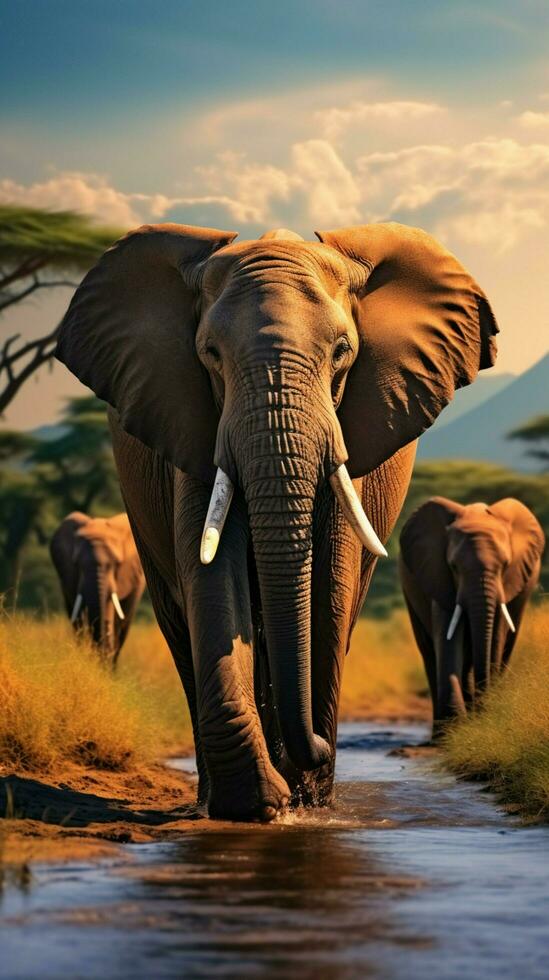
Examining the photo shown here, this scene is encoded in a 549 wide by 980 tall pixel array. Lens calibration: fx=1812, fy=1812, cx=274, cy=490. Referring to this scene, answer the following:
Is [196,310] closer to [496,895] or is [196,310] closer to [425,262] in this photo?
[425,262]

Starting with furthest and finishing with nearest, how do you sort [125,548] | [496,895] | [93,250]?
1. [93,250]
2. [125,548]
3. [496,895]

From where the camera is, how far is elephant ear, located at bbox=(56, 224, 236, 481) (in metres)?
7.57

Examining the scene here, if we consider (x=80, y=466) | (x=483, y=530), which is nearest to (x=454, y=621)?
(x=483, y=530)

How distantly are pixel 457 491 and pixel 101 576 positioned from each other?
85.9 ft

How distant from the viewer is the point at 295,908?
4934 millimetres

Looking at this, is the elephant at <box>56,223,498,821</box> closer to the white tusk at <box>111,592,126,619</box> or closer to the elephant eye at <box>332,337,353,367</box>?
the elephant eye at <box>332,337,353,367</box>

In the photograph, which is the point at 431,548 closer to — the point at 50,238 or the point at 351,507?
the point at 351,507

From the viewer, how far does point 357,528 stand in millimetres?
7172

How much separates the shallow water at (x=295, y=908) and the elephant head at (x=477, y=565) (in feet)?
22.8

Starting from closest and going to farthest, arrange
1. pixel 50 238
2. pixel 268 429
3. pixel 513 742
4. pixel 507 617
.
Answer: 1. pixel 268 429
2. pixel 513 742
3. pixel 507 617
4. pixel 50 238

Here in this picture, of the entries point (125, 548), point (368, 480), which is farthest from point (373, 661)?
point (368, 480)

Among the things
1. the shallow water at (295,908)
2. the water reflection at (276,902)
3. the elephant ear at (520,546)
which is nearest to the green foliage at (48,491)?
the elephant ear at (520,546)

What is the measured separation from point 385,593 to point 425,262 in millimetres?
38494

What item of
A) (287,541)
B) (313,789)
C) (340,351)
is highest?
(340,351)
